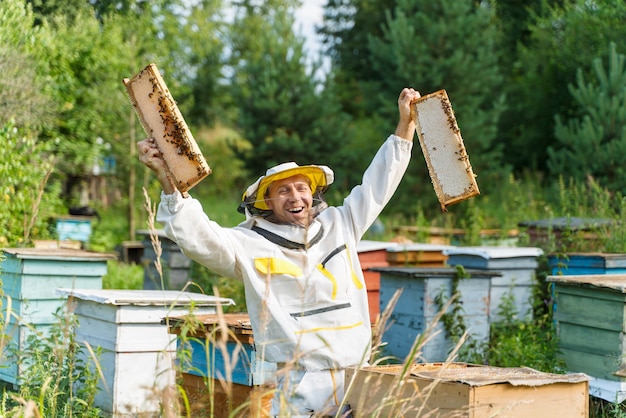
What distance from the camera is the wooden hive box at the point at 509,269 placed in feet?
23.1

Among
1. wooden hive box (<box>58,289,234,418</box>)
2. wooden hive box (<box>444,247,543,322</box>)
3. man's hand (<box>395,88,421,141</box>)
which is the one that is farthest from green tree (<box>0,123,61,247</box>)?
man's hand (<box>395,88,421,141</box>)

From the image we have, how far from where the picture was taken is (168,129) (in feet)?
11.1

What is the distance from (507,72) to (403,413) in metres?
18.9

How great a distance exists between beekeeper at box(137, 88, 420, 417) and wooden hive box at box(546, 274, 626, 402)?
70.0 inches

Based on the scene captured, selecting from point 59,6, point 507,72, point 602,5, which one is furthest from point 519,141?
point 59,6

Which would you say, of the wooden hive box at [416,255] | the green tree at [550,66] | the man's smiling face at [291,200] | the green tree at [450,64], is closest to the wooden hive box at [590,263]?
the wooden hive box at [416,255]

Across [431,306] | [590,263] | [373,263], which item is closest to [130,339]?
[431,306]

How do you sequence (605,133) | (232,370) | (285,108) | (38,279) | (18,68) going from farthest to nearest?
(285,108) < (605,133) < (18,68) < (38,279) < (232,370)

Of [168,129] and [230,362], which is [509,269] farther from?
[168,129]

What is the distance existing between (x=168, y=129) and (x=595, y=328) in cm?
291

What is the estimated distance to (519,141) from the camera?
18.2 metres

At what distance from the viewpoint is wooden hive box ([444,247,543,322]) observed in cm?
703

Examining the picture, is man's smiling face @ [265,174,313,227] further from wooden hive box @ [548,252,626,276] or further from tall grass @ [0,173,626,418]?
wooden hive box @ [548,252,626,276]

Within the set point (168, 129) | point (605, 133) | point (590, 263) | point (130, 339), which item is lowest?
point (130, 339)
